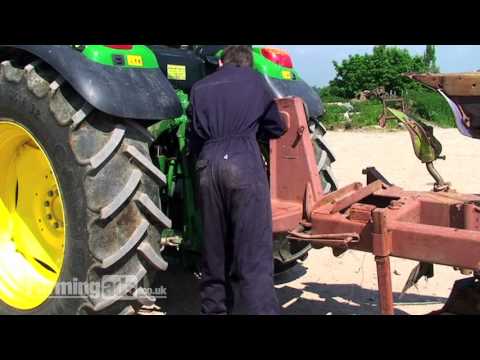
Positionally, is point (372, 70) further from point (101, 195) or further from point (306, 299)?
point (101, 195)

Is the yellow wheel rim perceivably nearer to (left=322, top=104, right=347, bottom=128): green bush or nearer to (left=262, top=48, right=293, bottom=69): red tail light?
(left=262, top=48, right=293, bottom=69): red tail light

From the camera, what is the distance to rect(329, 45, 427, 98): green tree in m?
35.3

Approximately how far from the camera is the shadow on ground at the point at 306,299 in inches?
141

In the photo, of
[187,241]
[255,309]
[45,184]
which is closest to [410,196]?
[255,309]

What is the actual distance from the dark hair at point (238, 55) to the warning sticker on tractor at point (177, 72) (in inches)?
31.8

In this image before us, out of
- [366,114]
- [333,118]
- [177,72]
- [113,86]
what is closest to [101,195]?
[113,86]

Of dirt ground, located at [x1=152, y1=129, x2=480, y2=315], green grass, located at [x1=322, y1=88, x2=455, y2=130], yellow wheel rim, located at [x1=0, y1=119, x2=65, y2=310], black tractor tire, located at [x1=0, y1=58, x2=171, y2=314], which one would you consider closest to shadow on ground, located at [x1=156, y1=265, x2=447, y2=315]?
dirt ground, located at [x1=152, y1=129, x2=480, y2=315]

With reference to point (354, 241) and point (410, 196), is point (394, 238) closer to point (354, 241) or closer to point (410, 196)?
point (354, 241)

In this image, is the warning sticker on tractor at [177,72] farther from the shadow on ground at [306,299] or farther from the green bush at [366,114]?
the green bush at [366,114]

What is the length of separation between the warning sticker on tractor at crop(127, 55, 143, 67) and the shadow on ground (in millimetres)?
1700

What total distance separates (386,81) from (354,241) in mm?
34861

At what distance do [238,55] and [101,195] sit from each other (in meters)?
1.03

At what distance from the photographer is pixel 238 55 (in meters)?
2.78

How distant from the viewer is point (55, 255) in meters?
3.12
